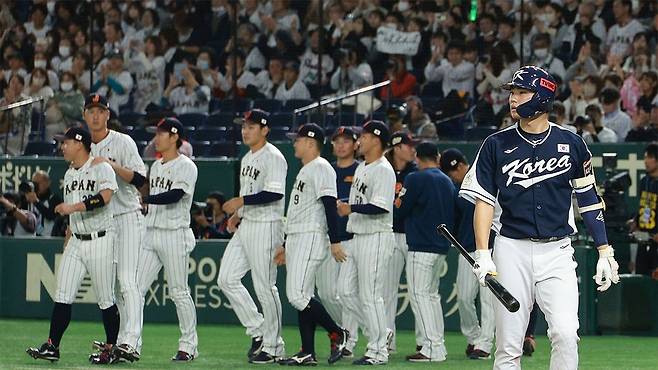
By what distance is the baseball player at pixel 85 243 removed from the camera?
408 inches

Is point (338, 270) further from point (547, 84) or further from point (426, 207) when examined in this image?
→ point (547, 84)

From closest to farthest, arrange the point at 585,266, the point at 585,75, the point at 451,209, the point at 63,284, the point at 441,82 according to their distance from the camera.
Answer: the point at 63,284 < the point at 451,209 < the point at 585,266 < the point at 585,75 < the point at 441,82

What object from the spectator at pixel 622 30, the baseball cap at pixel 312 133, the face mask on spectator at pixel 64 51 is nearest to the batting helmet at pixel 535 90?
the baseball cap at pixel 312 133

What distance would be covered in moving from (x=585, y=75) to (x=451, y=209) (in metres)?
5.50

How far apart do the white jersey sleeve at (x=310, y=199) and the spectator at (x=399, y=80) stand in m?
6.37

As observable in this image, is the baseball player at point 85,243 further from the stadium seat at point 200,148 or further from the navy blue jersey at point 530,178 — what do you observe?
the stadium seat at point 200,148

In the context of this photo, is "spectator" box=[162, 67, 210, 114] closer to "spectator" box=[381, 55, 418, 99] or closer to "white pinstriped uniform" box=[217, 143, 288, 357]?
"spectator" box=[381, 55, 418, 99]

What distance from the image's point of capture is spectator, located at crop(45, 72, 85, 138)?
17672 millimetres

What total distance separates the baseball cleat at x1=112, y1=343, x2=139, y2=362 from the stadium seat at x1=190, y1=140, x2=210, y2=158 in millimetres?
6426

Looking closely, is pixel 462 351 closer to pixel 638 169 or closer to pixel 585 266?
pixel 585 266

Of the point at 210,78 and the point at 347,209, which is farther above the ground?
the point at 210,78

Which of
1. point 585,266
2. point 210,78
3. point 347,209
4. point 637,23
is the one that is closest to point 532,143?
point 347,209

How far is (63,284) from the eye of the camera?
10406mm

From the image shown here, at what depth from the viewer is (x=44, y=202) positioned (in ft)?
52.3
